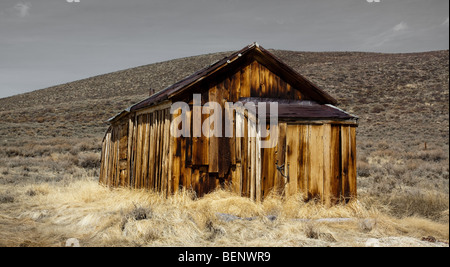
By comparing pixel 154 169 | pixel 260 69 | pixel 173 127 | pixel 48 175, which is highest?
pixel 260 69

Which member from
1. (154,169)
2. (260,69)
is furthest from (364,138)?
(154,169)

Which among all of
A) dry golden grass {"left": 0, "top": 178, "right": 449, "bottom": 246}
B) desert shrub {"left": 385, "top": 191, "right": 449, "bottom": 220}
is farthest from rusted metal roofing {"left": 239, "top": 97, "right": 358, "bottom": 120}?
desert shrub {"left": 385, "top": 191, "right": 449, "bottom": 220}

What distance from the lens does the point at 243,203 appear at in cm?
708

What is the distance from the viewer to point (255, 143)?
7.53 metres

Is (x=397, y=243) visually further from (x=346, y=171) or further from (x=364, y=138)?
(x=364, y=138)

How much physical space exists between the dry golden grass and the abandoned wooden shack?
40cm

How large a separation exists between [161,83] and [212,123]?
148 ft

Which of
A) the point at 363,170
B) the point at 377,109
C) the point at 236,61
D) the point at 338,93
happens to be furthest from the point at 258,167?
the point at 338,93

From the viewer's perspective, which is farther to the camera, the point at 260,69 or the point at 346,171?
the point at 260,69

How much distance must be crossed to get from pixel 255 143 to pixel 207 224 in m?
2.19

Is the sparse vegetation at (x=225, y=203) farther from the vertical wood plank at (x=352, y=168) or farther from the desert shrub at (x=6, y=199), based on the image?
the vertical wood plank at (x=352, y=168)

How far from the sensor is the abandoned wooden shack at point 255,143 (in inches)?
296

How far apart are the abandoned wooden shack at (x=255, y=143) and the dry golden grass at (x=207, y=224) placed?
403 millimetres
